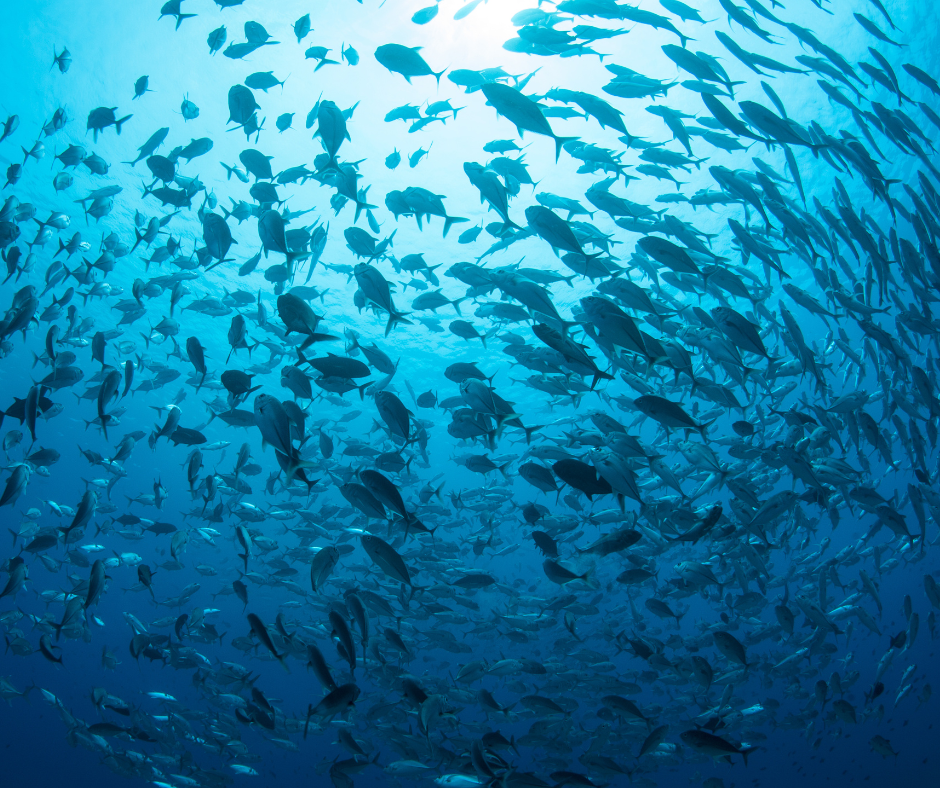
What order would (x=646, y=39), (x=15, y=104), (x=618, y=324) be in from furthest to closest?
(x=15, y=104) < (x=646, y=39) < (x=618, y=324)

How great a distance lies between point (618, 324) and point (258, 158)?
16.9 feet

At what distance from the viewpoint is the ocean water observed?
16.4 feet

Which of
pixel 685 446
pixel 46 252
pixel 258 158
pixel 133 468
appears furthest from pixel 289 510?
pixel 133 468

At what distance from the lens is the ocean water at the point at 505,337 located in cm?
498

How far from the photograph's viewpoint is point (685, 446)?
16.9 feet

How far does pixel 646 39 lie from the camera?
10.9m

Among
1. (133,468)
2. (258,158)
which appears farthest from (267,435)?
(133,468)

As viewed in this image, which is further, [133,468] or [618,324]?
[133,468]

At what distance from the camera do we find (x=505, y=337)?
23.4 feet

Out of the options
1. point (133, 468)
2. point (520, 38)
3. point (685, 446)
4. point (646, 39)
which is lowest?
point (133, 468)

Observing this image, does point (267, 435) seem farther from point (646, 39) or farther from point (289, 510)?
point (646, 39)

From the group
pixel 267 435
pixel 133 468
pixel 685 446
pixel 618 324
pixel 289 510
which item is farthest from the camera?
pixel 133 468

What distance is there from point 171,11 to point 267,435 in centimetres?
605

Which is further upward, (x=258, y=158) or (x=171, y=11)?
(x=171, y=11)
